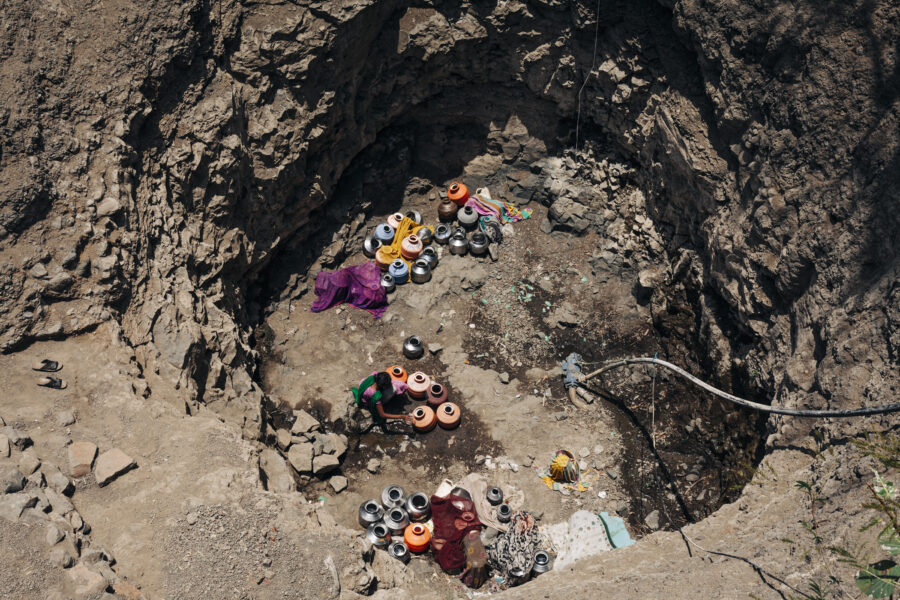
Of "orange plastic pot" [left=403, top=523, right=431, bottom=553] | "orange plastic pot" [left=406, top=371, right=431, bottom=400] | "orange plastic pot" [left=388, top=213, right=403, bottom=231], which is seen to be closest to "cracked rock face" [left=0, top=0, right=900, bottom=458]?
"orange plastic pot" [left=388, top=213, right=403, bottom=231]

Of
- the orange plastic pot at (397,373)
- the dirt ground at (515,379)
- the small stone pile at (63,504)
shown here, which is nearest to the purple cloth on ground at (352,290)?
the dirt ground at (515,379)

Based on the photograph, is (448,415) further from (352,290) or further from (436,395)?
(352,290)

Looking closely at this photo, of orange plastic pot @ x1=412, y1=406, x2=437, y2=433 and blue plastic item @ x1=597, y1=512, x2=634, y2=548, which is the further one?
orange plastic pot @ x1=412, y1=406, x2=437, y2=433

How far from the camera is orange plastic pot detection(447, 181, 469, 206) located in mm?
11227

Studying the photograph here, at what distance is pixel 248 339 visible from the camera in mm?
9516

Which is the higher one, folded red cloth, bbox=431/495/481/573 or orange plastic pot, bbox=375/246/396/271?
orange plastic pot, bbox=375/246/396/271

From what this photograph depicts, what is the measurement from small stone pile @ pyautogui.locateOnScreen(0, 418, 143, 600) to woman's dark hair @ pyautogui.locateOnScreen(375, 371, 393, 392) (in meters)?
3.38

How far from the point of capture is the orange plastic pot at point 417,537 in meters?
7.87

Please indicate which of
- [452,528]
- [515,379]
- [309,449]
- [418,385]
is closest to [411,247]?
[418,385]

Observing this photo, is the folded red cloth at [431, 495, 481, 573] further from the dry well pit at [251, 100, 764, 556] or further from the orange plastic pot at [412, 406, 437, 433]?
the orange plastic pot at [412, 406, 437, 433]

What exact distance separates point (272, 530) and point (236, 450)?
100 cm

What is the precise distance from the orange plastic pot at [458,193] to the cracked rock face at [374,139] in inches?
60.0

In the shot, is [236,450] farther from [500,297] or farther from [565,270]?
[565,270]

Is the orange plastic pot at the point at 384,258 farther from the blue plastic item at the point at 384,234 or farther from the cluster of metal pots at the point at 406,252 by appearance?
the blue plastic item at the point at 384,234
